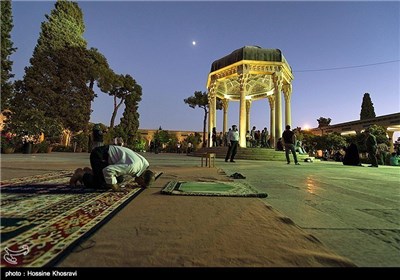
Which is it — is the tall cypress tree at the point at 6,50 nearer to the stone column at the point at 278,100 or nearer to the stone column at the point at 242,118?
the stone column at the point at 242,118

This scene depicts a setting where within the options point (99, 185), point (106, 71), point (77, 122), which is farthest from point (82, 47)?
point (99, 185)

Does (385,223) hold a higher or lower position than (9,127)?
lower

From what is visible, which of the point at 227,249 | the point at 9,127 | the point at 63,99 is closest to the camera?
the point at 227,249

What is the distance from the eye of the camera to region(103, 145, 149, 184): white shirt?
290cm

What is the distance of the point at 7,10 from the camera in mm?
15195

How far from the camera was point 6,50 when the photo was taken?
15.5 m

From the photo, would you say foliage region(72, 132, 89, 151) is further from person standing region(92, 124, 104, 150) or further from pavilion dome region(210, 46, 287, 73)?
person standing region(92, 124, 104, 150)

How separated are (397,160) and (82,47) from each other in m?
26.6

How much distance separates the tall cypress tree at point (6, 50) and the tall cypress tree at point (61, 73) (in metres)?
1.47

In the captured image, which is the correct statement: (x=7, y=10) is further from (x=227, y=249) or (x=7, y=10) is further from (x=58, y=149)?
(x=227, y=249)

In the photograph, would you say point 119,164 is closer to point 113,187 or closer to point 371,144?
point 113,187

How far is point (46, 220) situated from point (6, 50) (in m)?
19.7

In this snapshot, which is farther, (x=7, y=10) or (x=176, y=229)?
(x=7, y=10)

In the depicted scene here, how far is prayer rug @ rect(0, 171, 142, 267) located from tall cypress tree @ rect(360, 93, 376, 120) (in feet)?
155
